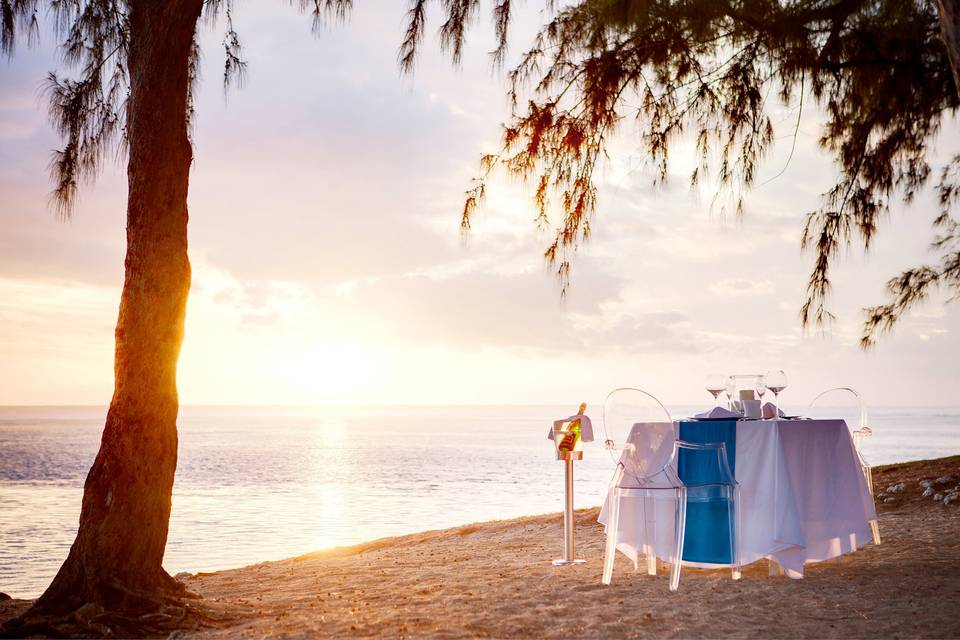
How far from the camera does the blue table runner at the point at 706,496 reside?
454cm

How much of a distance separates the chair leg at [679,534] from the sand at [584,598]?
0.32 feet

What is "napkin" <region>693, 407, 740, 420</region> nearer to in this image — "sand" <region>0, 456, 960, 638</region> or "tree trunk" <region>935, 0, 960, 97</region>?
"sand" <region>0, 456, 960, 638</region>

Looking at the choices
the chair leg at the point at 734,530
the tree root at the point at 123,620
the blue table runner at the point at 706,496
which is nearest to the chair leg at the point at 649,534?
the blue table runner at the point at 706,496

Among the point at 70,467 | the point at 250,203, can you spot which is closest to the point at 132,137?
the point at 250,203

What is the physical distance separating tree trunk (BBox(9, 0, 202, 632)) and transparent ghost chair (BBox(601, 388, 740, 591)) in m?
2.29

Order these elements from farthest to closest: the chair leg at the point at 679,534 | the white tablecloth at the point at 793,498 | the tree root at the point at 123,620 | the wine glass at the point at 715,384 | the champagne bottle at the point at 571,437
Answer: the champagne bottle at the point at 571,437 → the wine glass at the point at 715,384 → the white tablecloth at the point at 793,498 → the chair leg at the point at 679,534 → the tree root at the point at 123,620

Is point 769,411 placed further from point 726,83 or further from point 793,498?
point 726,83

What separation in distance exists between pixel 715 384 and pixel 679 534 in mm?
1078

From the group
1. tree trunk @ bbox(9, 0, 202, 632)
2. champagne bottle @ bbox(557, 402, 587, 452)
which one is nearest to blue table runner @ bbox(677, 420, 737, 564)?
champagne bottle @ bbox(557, 402, 587, 452)

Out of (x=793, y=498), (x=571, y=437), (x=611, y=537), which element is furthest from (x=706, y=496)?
(x=571, y=437)

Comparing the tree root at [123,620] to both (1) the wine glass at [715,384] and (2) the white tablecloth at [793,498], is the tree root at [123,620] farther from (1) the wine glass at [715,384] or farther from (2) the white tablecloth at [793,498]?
(1) the wine glass at [715,384]

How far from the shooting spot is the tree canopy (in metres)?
5.52

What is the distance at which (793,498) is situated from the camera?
4.43 m

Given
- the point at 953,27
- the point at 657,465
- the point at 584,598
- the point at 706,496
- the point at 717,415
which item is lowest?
the point at 584,598
